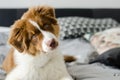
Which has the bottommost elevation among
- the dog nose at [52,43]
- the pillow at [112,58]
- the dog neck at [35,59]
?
the pillow at [112,58]

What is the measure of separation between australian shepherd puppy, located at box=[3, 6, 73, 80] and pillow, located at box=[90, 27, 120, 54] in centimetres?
66

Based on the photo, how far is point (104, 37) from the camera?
1882 mm

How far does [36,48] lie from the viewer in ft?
3.38

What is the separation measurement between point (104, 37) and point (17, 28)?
991 millimetres

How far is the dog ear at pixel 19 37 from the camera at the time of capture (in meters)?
1.02

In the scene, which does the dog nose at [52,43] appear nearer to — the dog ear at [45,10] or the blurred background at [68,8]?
the dog ear at [45,10]

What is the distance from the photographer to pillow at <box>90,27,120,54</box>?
5.69 ft

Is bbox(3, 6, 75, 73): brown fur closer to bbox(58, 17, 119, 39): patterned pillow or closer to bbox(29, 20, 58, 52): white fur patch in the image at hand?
bbox(29, 20, 58, 52): white fur patch

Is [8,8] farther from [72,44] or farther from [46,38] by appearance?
[46,38]

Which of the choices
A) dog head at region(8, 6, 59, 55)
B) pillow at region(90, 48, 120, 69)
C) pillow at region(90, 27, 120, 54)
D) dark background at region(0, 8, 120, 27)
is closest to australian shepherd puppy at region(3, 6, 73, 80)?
dog head at region(8, 6, 59, 55)

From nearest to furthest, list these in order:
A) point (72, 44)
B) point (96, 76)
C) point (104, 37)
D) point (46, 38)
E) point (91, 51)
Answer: point (46, 38) → point (96, 76) → point (91, 51) → point (104, 37) → point (72, 44)

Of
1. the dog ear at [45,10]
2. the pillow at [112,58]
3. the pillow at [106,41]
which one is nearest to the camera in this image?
the dog ear at [45,10]

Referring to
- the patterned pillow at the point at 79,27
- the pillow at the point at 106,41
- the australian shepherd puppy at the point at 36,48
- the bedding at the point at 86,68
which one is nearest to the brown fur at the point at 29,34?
the australian shepherd puppy at the point at 36,48

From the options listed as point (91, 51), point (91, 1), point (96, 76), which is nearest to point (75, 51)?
point (91, 51)
